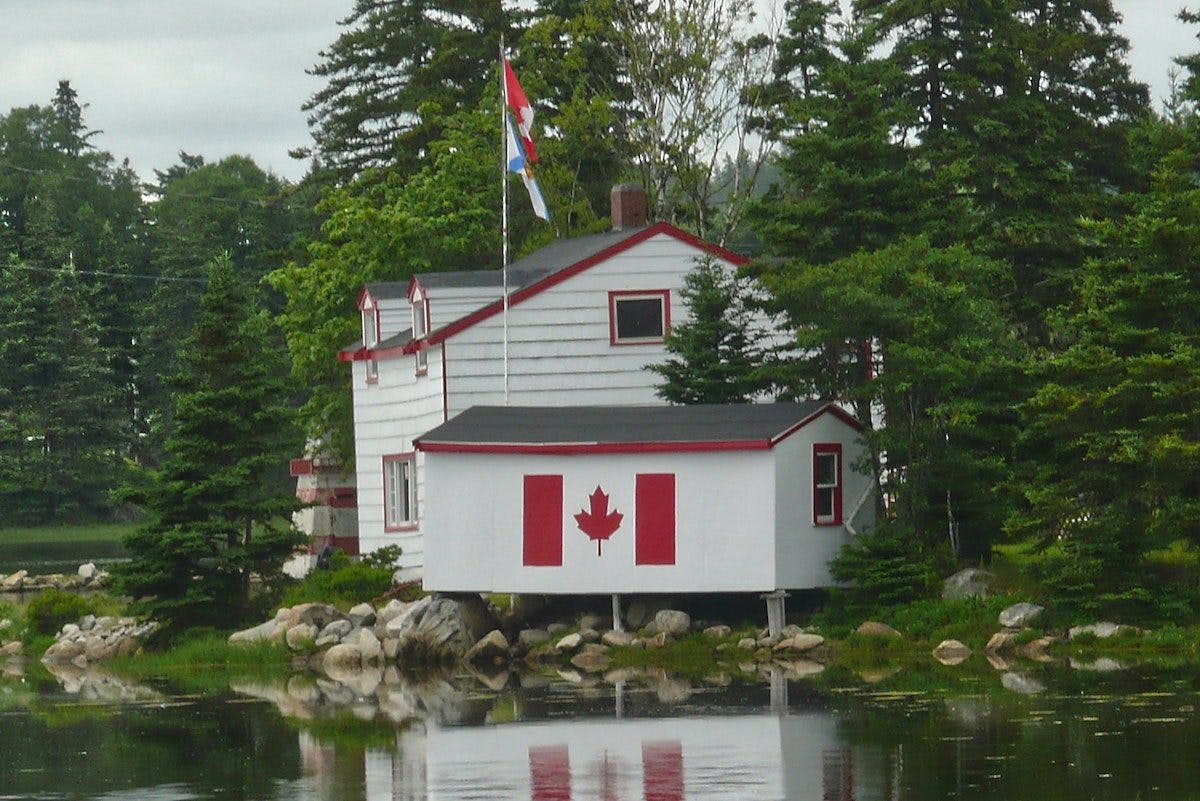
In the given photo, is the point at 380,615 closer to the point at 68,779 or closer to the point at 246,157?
the point at 68,779

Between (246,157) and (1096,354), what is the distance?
12047 centimetres

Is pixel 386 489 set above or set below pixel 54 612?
above

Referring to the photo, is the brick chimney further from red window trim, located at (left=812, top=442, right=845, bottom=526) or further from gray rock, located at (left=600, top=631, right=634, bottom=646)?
gray rock, located at (left=600, top=631, right=634, bottom=646)

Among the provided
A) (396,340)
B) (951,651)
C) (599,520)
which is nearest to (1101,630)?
(951,651)

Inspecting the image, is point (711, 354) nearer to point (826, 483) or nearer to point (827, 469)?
point (827, 469)

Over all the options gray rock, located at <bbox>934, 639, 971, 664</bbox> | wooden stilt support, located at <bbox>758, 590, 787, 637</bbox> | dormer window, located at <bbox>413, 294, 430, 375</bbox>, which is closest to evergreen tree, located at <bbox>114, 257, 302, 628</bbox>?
dormer window, located at <bbox>413, 294, 430, 375</bbox>

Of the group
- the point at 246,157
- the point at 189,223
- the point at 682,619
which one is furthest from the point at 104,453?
the point at 682,619

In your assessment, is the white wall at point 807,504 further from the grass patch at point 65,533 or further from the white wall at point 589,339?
the grass patch at point 65,533

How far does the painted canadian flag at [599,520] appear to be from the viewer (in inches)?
1497

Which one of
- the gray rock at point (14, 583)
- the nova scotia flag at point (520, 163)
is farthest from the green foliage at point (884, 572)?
the gray rock at point (14, 583)

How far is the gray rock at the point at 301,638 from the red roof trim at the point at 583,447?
3.90 metres

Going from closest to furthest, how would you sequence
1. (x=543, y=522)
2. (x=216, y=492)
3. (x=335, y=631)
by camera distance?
(x=543, y=522) → (x=335, y=631) → (x=216, y=492)

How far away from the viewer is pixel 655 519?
38.1 meters

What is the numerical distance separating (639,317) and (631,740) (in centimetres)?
1989
